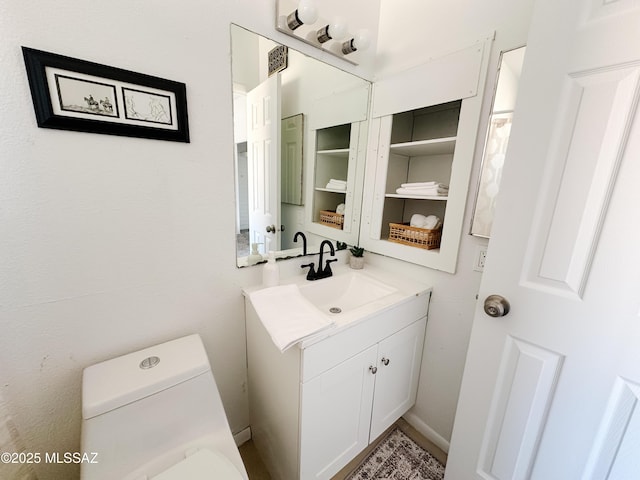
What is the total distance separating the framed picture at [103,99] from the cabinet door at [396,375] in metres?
1.25

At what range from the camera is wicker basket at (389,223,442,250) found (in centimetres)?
131

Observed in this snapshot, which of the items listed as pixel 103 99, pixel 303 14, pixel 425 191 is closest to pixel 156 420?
pixel 103 99

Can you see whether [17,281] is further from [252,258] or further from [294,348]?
[294,348]

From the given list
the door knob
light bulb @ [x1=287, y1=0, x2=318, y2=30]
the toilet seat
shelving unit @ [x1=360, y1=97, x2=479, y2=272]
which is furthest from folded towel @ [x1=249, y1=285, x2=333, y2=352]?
light bulb @ [x1=287, y1=0, x2=318, y2=30]

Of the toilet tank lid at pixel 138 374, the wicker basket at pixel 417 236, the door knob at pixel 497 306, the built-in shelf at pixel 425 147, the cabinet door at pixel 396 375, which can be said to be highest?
the built-in shelf at pixel 425 147

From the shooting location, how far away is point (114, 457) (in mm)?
779

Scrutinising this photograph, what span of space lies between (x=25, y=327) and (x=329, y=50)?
1592 millimetres

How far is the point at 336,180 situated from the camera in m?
→ 1.59

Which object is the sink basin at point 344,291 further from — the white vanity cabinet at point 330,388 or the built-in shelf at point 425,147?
the built-in shelf at point 425,147

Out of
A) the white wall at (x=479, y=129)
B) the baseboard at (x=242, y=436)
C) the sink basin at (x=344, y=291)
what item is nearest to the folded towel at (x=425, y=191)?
the white wall at (x=479, y=129)

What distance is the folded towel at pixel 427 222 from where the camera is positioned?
1.34 metres

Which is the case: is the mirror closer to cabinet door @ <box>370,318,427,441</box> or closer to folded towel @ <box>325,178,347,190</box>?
folded towel @ <box>325,178,347,190</box>

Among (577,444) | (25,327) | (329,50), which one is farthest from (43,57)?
(577,444)

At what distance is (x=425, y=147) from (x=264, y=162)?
83 centimetres
